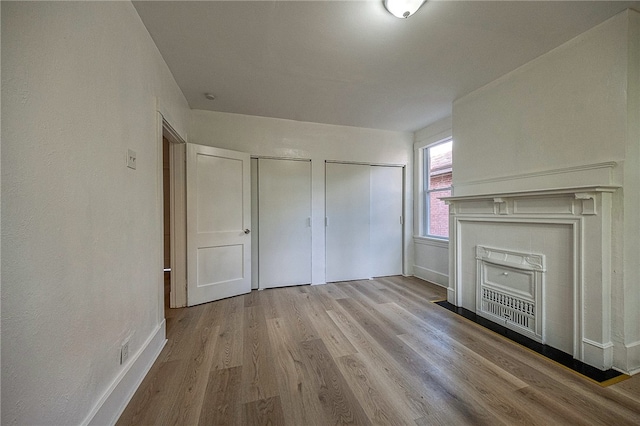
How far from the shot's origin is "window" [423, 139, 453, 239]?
3.58 metres

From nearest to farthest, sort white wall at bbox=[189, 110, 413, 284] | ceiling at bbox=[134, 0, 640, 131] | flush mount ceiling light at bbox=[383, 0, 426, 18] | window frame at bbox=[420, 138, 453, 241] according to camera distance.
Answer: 1. flush mount ceiling light at bbox=[383, 0, 426, 18]
2. ceiling at bbox=[134, 0, 640, 131]
3. white wall at bbox=[189, 110, 413, 284]
4. window frame at bbox=[420, 138, 453, 241]

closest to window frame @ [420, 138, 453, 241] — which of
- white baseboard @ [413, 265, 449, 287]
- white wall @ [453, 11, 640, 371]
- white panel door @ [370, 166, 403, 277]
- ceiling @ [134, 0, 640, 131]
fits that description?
white panel door @ [370, 166, 403, 277]

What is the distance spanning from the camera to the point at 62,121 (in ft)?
3.18

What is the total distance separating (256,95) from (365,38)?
1434 mm

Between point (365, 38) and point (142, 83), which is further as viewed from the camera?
point (365, 38)

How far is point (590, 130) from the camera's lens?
1.79 meters

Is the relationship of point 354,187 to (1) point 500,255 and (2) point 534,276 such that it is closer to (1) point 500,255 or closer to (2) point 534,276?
(1) point 500,255

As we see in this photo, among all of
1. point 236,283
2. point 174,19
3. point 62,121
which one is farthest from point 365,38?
point 236,283

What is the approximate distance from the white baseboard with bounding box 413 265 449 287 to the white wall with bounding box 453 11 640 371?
163 cm

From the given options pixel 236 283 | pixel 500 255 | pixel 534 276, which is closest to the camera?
pixel 534 276

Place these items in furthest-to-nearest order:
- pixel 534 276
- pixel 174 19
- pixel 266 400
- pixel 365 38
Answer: pixel 534 276 → pixel 365 38 → pixel 174 19 → pixel 266 400

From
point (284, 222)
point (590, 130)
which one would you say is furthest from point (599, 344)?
point (284, 222)

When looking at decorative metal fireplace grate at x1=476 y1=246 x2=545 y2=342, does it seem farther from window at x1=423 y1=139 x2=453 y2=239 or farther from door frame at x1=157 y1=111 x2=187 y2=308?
door frame at x1=157 y1=111 x2=187 y2=308

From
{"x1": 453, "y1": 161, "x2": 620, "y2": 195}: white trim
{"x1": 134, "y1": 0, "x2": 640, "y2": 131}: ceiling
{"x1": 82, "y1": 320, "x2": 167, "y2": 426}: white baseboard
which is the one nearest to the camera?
{"x1": 82, "y1": 320, "x2": 167, "y2": 426}: white baseboard
